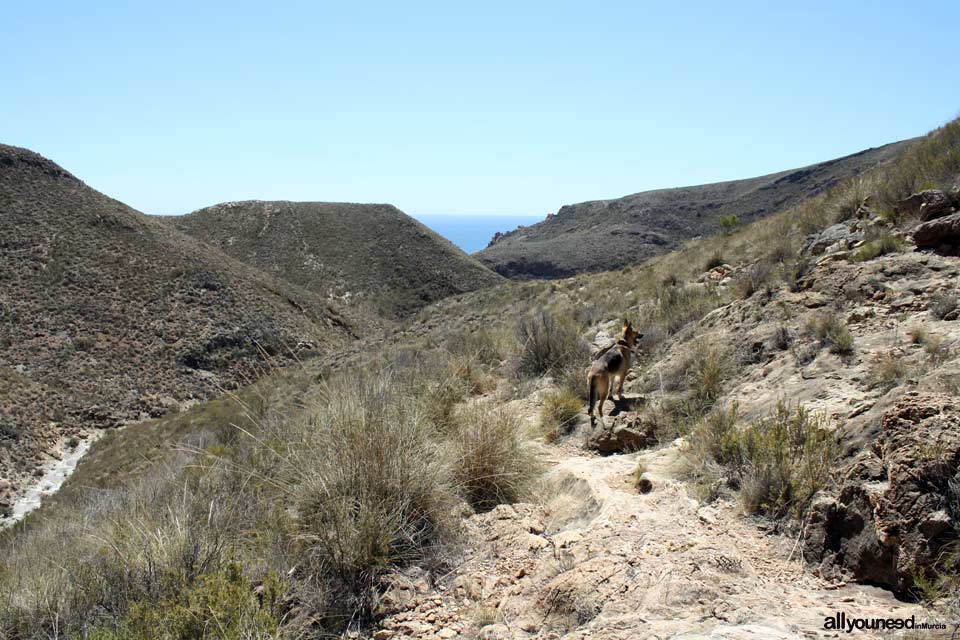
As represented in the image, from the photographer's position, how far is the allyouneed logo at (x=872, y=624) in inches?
84.3

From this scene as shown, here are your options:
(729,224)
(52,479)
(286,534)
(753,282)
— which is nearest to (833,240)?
(753,282)

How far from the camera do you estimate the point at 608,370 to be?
5883 millimetres

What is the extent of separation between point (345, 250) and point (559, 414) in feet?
185

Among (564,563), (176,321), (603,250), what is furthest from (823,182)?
(564,563)

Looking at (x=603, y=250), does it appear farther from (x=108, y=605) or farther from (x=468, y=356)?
(x=108, y=605)

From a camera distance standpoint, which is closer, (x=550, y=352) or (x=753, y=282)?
(x=753, y=282)

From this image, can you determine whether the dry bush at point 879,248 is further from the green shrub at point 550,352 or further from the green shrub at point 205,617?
the green shrub at point 205,617

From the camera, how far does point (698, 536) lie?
3219 millimetres

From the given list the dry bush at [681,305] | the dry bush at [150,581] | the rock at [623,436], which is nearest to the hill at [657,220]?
the dry bush at [681,305]

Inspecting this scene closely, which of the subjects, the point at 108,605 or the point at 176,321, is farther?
the point at 176,321

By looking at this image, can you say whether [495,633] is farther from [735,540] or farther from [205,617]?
[735,540]

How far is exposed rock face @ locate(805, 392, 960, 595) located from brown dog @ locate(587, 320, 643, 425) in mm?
2705

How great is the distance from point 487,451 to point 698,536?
1631mm

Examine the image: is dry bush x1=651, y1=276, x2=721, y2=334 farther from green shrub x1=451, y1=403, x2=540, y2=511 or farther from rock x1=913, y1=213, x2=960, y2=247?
green shrub x1=451, y1=403, x2=540, y2=511
